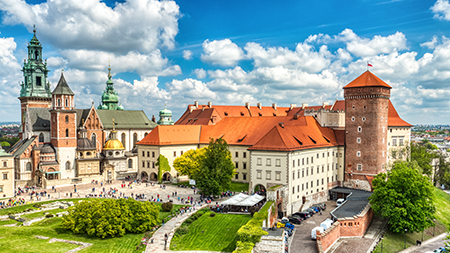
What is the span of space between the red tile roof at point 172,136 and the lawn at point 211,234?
102 feet

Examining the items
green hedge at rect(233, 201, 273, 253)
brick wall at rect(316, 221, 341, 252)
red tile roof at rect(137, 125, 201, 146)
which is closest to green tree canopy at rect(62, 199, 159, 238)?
green hedge at rect(233, 201, 273, 253)

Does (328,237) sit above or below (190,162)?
below

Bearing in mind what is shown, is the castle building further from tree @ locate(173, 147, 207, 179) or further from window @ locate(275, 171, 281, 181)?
tree @ locate(173, 147, 207, 179)

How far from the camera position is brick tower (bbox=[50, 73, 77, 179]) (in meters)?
80.1

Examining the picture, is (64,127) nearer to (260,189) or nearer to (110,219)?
(110,219)

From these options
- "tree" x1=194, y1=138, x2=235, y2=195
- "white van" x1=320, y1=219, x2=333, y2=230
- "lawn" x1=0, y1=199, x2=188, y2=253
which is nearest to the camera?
"lawn" x1=0, y1=199, x2=188, y2=253

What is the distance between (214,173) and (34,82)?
70996 millimetres

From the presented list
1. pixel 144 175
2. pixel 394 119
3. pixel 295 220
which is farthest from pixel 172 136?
pixel 394 119

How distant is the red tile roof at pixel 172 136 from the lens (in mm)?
78312

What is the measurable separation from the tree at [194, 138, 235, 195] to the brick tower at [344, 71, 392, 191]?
85.0 feet

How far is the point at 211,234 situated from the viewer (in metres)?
44.4

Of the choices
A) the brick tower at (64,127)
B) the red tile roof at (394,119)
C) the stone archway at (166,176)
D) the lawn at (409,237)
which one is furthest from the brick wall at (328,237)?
the brick tower at (64,127)

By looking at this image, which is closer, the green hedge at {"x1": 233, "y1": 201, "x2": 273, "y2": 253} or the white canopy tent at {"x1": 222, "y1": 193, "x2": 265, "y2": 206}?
the green hedge at {"x1": 233, "y1": 201, "x2": 273, "y2": 253}

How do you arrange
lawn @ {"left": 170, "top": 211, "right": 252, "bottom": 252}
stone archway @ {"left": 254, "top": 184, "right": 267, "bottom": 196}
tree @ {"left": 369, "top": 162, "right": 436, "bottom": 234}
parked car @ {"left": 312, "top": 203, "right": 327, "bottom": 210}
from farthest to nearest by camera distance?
parked car @ {"left": 312, "top": 203, "right": 327, "bottom": 210}
stone archway @ {"left": 254, "top": 184, "right": 267, "bottom": 196}
tree @ {"left": 369, "top": 162, "right": 436, "bottom": 234}
lawn @ {"left": 170, "top": 211, "right": 252, "bottom": 252}
